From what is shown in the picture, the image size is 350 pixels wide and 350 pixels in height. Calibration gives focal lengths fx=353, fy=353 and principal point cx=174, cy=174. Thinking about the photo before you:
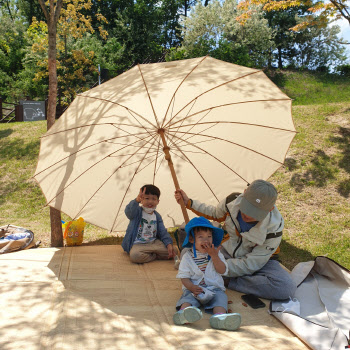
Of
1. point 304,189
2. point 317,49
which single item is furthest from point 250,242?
point 317,49

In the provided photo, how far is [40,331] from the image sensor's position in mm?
Result: 2629

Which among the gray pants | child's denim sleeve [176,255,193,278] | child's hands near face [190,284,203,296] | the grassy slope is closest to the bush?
the grassy slope

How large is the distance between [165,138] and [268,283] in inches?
79.2

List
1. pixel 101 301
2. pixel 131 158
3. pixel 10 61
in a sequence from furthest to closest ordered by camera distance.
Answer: pixel 10 61
pixel 131 158
pixel 101 301

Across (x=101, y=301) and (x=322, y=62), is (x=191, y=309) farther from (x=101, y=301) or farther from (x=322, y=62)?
(x=322, y=62)

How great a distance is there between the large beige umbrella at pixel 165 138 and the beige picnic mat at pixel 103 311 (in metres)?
0.74

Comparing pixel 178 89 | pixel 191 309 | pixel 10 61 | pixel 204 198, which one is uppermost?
pixel 10 61

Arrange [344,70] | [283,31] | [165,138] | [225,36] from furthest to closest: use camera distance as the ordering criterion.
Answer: [283,31]
[225,36]
[344,70]
[165,138]

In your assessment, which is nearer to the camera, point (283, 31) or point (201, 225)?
point (201, 225)

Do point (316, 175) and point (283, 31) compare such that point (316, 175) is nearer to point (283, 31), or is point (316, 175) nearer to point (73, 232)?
point (73, 232)

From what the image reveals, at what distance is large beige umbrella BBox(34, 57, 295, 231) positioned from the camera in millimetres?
3584

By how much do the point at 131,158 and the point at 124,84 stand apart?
1.11 m

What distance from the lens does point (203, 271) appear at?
10.5ft

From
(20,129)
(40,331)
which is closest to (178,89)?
(40,331)
